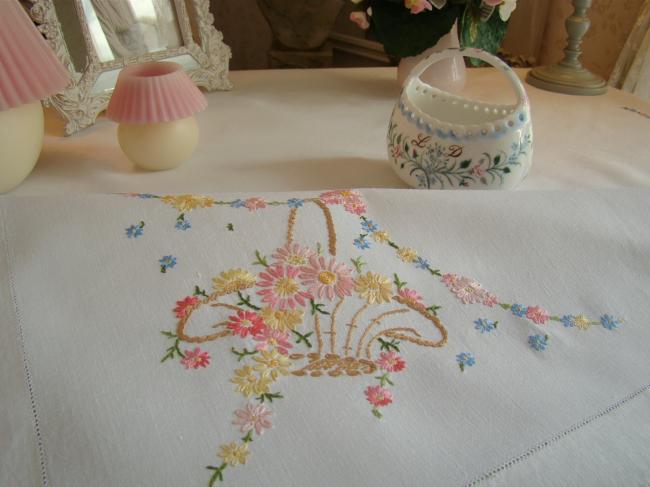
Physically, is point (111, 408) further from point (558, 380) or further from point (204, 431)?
point (558, 380)

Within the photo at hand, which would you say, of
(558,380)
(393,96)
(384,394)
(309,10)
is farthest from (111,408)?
(309,10)

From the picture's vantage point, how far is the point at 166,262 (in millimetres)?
473

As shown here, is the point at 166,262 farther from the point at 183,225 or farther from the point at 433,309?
the point at 433,309

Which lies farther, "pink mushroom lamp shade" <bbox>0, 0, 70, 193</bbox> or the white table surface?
the white table surface

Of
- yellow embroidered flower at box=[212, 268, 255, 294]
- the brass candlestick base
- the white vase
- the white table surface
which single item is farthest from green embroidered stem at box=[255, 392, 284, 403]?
the brass candlestick base

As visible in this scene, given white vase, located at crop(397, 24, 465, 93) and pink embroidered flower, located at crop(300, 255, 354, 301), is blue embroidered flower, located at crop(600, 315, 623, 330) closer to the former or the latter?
pink embroidered flower, located at crop(300, 255, 354, 301)

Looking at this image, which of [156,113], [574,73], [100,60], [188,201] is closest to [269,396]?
[188,201]

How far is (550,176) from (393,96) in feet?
1.17

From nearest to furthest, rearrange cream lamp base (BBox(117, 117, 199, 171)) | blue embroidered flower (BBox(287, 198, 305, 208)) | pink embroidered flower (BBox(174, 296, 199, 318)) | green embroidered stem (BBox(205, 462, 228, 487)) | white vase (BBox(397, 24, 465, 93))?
1. green embroidered stem (BBox(205, 462, 228, 487))
2. pink embroidered flower (BBox(174, 296, 199, 318))
3. blue embroidered flower (BBox(287, 198, 305, 208))
4. cream lamp base (BBox(117, 117, 199, 171))
5. white vase (BBox(397, 24, 465, 93))

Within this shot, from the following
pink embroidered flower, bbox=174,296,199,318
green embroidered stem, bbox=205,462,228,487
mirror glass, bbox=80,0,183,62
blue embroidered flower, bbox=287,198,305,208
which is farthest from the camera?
mirror glass, bbox=80,0,183,62

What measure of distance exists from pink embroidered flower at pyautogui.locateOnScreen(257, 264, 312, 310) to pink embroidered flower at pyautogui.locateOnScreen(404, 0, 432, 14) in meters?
0.52

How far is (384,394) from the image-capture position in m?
0.39

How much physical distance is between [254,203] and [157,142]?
21 cm

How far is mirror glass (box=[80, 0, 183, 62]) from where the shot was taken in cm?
77
